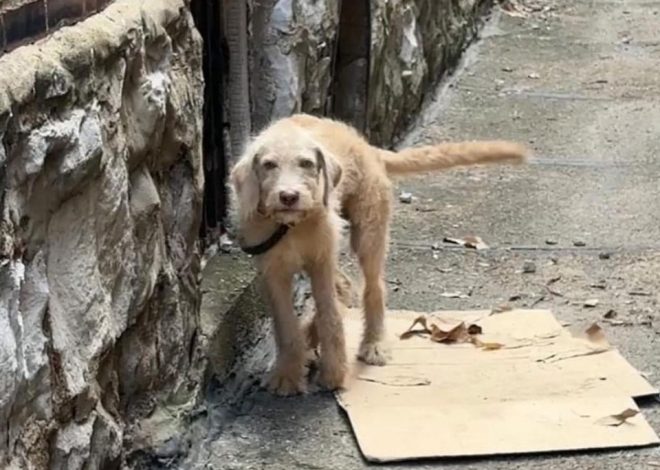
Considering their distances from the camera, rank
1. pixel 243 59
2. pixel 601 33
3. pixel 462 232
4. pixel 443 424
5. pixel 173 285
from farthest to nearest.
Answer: pixel 601 33 < pixel 462 232 < pixel 243 59 < pixel 443 424 < pixel 173 285

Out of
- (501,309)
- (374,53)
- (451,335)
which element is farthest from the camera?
(374,53)

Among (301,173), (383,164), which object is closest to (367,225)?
(383,164)

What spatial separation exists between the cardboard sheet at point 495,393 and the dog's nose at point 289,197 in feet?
2.61

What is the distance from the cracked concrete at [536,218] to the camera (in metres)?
4.46

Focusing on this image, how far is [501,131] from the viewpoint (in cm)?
830

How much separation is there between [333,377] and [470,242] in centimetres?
180

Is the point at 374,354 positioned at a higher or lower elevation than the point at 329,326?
lower

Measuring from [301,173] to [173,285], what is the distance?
1.86 ft

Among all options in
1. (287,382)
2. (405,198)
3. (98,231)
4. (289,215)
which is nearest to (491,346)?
(287,382)

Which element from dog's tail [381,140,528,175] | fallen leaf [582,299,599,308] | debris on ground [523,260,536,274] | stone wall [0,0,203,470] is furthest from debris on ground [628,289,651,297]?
stone wall [0,0,203,470]

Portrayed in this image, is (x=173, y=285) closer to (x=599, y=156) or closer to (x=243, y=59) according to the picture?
(x=243, y=59)

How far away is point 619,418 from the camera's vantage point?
4.48 meters

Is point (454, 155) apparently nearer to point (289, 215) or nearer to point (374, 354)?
point (374, 354)

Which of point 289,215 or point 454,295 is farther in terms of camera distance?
point 454,295
